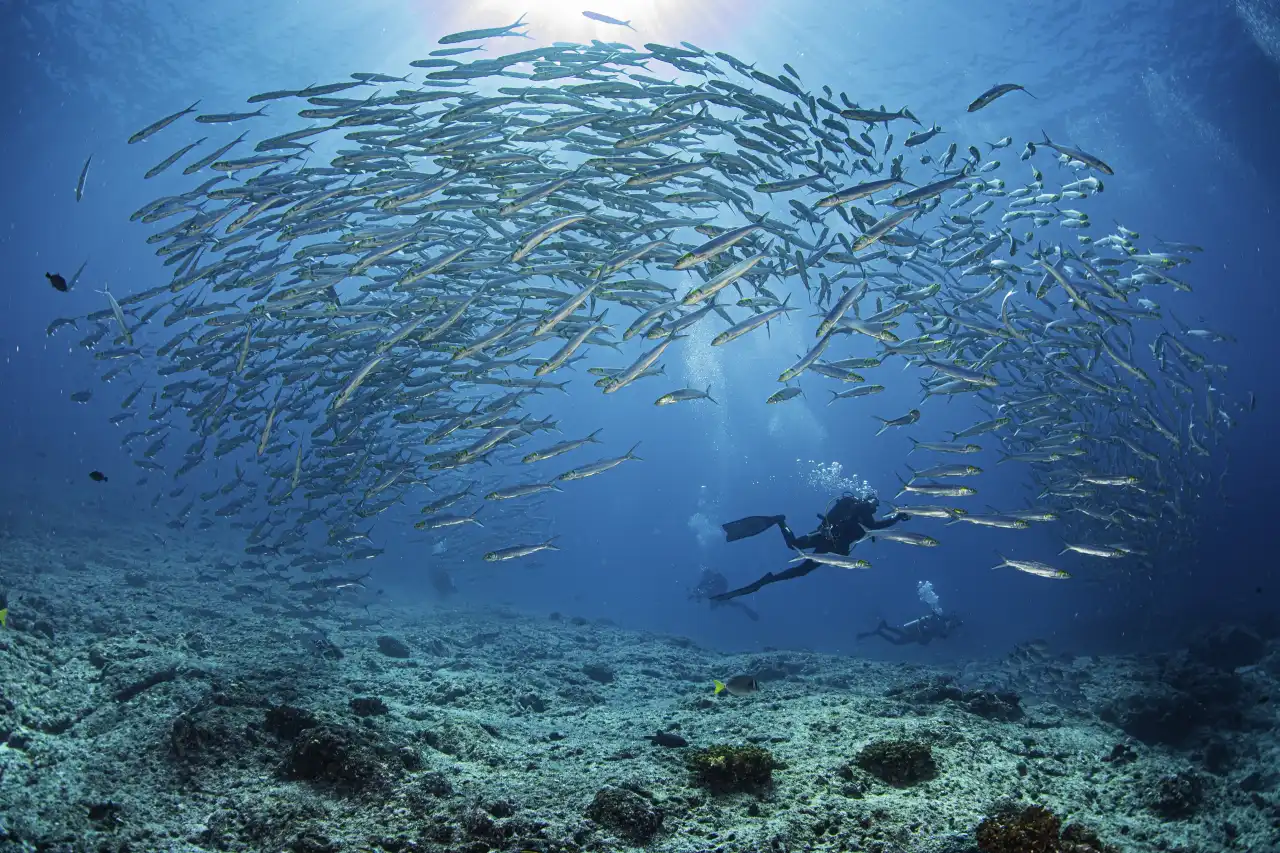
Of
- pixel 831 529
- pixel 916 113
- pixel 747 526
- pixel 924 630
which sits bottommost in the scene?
pixel 831 529

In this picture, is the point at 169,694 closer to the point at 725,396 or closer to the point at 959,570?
the point at 959,570

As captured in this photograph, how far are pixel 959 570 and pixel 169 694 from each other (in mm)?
84382

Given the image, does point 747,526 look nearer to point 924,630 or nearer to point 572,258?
point 572,258

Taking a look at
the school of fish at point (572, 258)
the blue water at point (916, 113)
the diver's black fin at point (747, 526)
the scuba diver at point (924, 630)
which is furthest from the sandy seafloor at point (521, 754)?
the blue water at point (916, 113)

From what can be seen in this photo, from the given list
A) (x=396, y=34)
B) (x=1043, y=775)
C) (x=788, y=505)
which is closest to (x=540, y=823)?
(x=1043, y=775)

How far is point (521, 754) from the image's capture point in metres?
5.62

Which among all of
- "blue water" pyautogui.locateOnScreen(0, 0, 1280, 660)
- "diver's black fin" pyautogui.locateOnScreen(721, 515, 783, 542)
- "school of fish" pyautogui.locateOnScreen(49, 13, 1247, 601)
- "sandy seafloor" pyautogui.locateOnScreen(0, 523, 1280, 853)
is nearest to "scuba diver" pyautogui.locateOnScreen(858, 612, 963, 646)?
"blue water" pyautogui.locateOnScreen(0, 0, 1280, 660)

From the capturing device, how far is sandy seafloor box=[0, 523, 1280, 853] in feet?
12.5

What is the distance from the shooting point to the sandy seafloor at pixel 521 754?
3820mm

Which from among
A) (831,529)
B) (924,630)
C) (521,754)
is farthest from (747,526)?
(924,630)

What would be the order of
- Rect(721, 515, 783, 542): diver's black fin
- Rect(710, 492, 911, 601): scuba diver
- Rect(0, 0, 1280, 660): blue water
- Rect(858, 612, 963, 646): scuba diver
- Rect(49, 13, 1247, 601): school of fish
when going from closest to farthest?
Rect(49, 13, 1247, 601): school of fish < Rect(710, 492, 911, 601): scuba diver < Rect(721, 515, 783, 542): diver's black fin < Rect(858, 612, 963, 646): scuba diver < Rect(0, 0, 1280, 660): blue water

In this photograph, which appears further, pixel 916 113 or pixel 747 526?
pixel 916 113

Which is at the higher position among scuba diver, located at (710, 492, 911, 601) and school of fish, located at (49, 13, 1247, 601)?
school of fish, located at (49, 13, 1247, 601)

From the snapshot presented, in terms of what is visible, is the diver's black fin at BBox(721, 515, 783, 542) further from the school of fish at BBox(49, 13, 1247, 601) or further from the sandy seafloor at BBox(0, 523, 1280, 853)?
the sandy seafloor at BBox(0, 523, 1280, 853)
